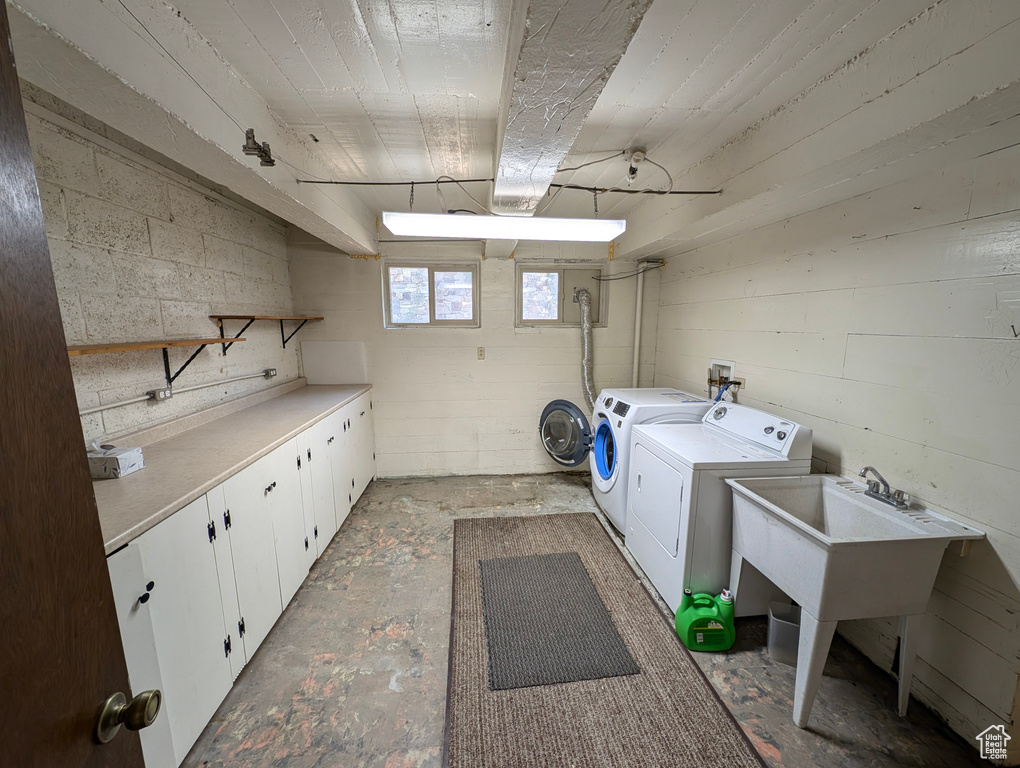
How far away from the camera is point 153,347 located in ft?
5.61

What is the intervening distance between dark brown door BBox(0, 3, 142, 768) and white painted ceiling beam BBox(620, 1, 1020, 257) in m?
2.07

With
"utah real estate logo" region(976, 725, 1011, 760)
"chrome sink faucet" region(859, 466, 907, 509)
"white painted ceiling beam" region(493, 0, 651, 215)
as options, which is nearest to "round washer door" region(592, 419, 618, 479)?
"chrome sink faucet" region(859, 466, 907, 509)

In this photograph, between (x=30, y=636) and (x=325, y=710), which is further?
(x=325, y=710)

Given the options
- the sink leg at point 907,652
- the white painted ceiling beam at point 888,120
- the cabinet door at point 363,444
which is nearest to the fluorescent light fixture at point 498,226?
the white painted ceiling beam at point 888,120

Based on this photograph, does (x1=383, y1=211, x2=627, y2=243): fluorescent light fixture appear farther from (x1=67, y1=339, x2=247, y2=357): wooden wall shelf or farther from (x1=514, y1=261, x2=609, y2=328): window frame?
(x1=514, y1=261, x2=609, y2=328): window frame

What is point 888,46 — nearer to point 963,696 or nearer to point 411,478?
point 963,696

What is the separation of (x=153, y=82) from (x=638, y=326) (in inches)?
138

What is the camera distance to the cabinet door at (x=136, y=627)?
1.05m

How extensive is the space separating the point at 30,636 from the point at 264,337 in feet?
9.49

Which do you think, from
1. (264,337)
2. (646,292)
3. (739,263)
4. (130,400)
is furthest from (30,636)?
(646,292)

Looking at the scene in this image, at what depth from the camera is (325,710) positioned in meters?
1.57

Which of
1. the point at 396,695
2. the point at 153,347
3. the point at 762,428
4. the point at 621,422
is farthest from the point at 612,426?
the point at 153,347

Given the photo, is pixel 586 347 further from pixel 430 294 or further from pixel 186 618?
pixel 186 618

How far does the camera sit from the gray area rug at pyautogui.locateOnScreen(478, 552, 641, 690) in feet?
5.69
